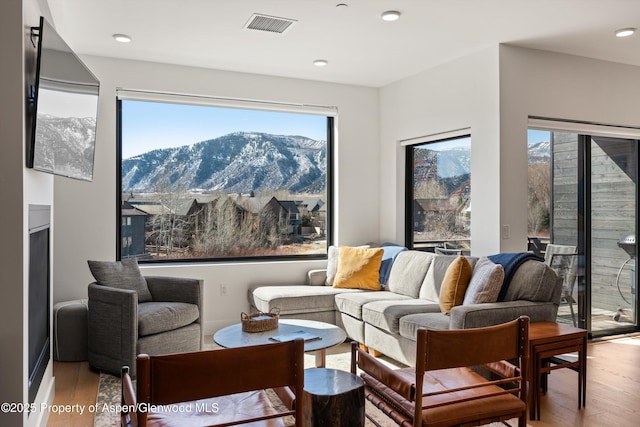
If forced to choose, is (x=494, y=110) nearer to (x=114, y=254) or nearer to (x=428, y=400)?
(x=428, y=400)

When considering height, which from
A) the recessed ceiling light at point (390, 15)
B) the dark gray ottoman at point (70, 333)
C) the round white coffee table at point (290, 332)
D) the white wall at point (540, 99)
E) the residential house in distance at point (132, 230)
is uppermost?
the recessed ceiling light at point (390, 15)

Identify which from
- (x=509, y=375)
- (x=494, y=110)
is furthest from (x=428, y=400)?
(x=494, y=110)

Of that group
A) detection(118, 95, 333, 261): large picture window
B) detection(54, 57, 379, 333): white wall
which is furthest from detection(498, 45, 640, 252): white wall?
detection(118, 95, 333, 261): large picture window

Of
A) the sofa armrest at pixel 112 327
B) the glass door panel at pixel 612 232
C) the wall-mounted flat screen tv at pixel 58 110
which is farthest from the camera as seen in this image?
the glass door panel at pixel 612 232

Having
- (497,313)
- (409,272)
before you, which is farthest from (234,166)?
(497,313)

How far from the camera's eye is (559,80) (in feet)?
14.6

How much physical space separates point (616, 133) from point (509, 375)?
3.58 meters

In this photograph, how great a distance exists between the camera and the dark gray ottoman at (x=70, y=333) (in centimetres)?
405

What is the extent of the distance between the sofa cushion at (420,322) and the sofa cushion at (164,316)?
67.4 inches

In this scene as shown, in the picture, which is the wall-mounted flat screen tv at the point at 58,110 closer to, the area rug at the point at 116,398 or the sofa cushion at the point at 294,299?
the area rug at the point at 116,398

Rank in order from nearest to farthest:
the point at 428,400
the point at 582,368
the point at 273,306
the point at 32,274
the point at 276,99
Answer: the point at 428,400 → the point at 32,274 → the point at 582,368 → the point at 273,306 → the point at 276,99

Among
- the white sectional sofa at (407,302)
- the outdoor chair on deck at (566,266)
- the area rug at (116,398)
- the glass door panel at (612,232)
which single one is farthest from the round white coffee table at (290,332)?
the glass door panel at (612,232)

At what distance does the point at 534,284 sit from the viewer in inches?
138

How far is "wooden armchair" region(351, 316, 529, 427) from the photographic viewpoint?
71.3 inches
